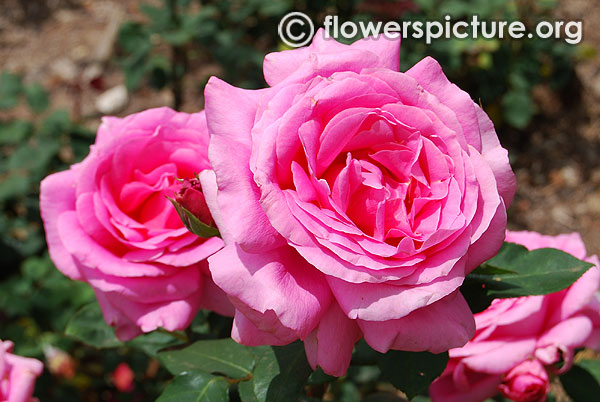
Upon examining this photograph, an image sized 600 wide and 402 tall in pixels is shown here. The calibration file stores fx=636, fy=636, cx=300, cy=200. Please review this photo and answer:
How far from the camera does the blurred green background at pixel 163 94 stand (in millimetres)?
1808

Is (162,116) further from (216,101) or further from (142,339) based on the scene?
(142,339)

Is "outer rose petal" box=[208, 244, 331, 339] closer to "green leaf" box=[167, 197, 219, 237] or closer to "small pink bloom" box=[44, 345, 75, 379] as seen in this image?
"green leaf" box=[167, 197, 219, 237]

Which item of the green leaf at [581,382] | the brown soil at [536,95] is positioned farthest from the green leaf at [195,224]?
the brown soil at [536,95]

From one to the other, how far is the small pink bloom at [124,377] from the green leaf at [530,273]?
1250 millimetres

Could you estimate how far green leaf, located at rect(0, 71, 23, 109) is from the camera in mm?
1942

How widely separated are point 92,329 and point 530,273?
720mm

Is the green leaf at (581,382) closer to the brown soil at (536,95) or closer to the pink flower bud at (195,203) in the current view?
the pink flower bud at (195,203)

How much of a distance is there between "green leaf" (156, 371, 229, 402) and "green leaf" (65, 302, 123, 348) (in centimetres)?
26

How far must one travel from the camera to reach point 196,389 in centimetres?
86

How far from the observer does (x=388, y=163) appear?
71cm

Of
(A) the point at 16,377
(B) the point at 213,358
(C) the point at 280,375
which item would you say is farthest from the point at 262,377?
(A) the point at 16,377

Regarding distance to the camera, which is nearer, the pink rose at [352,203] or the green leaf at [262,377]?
the pink rose at [352,203]

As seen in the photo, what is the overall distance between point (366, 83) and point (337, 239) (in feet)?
0.56

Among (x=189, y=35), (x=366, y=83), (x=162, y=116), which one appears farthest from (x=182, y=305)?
(x=189, y=35)
